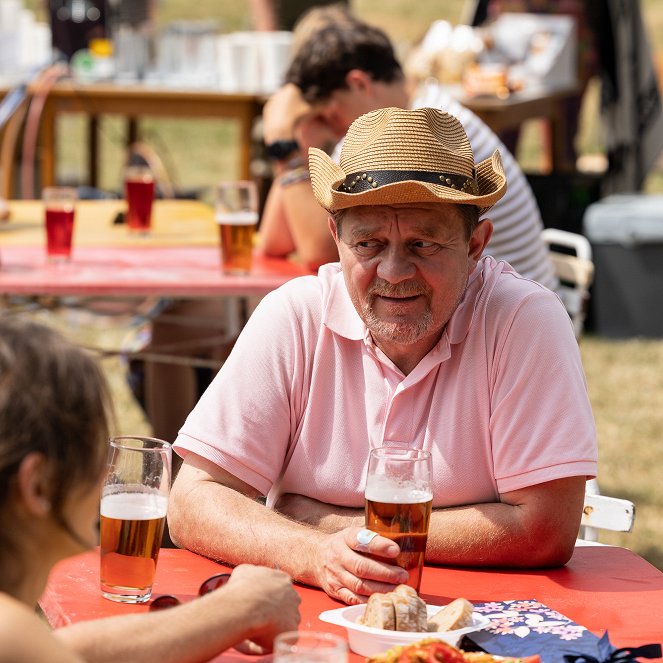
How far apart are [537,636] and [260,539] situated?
1.90 ft

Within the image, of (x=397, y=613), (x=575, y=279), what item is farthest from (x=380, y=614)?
(x=575, y=279)

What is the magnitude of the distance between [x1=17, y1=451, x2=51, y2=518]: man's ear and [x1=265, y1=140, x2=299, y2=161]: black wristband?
337cm

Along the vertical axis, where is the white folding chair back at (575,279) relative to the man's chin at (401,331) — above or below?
below

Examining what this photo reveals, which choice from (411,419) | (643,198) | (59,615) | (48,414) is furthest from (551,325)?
(643,198)

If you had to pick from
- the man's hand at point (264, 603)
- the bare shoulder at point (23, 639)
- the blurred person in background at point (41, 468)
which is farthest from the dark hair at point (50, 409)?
the man's hand at point (264, 603)

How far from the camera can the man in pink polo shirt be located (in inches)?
93.0

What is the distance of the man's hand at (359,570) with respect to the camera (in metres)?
2.04

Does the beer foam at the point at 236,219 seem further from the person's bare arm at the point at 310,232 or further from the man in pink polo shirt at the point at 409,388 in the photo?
the man in pink polo shirt at the point at 409,388

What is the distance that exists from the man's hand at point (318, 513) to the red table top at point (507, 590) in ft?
0.60

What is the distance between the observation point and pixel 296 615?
6.12 ft

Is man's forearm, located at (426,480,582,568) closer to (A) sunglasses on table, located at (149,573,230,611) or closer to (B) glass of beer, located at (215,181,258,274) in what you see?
(A) sunglasses on table, located at (149,573,230,611)

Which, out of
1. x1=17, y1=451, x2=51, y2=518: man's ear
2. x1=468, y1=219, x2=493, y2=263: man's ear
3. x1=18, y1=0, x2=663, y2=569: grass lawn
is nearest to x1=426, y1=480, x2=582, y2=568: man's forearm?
x1=468, y1=219, x2=493, y2=263: man's ear

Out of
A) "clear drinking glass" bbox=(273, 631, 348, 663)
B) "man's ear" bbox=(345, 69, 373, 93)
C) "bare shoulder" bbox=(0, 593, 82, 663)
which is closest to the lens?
"bare shoulder" bbox=(0, 593, 82, 663)

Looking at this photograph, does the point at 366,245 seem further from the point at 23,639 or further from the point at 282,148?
the point at 282,148
